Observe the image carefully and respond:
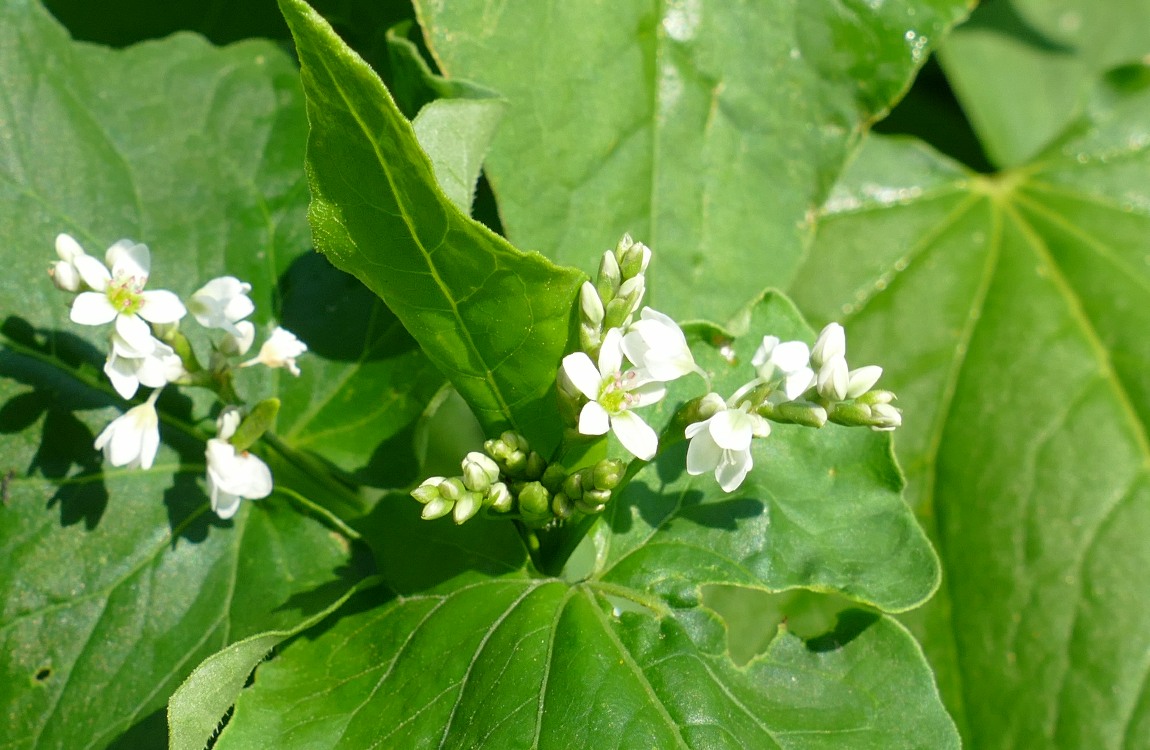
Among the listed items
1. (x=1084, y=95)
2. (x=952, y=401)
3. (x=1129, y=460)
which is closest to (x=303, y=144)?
(x=952, y=401)

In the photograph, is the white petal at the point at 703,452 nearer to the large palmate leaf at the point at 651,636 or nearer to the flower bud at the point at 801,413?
the flower bud at the point at 801,413

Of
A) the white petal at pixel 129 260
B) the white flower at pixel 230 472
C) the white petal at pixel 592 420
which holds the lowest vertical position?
the white flower at pixel 230 472

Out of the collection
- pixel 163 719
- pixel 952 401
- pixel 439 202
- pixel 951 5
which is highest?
pixel 951 5

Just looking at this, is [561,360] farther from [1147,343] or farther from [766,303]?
[1147,343]

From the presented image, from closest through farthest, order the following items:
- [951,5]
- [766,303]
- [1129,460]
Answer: [766,303], [951,5], [1129,460]

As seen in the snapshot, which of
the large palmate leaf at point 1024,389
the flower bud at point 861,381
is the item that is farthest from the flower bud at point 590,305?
the large palmate leaf at point 1024,389

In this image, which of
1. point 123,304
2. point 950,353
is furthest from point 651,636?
point 950,353

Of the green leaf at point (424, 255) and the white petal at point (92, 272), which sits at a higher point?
the green leaf at point (424, 255)
